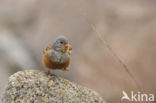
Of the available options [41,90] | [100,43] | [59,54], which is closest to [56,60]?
[59,54]

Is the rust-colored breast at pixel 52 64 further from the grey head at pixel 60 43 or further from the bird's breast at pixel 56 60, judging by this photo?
the grey head at pixel 60 43

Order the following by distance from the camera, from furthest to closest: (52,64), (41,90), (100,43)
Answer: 1. (100,43)
2. (52,64)
3. (41,90)

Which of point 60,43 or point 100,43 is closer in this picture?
point 60,43

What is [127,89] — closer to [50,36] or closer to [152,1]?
[152,1]

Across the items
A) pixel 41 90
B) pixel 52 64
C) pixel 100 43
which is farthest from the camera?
pixel 100 43

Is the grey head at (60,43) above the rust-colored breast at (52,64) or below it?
above

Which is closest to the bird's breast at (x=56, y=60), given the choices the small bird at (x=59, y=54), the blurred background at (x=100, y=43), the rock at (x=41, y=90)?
the small bird at (x=59, y=54)

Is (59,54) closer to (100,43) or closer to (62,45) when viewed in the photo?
(62,45)
